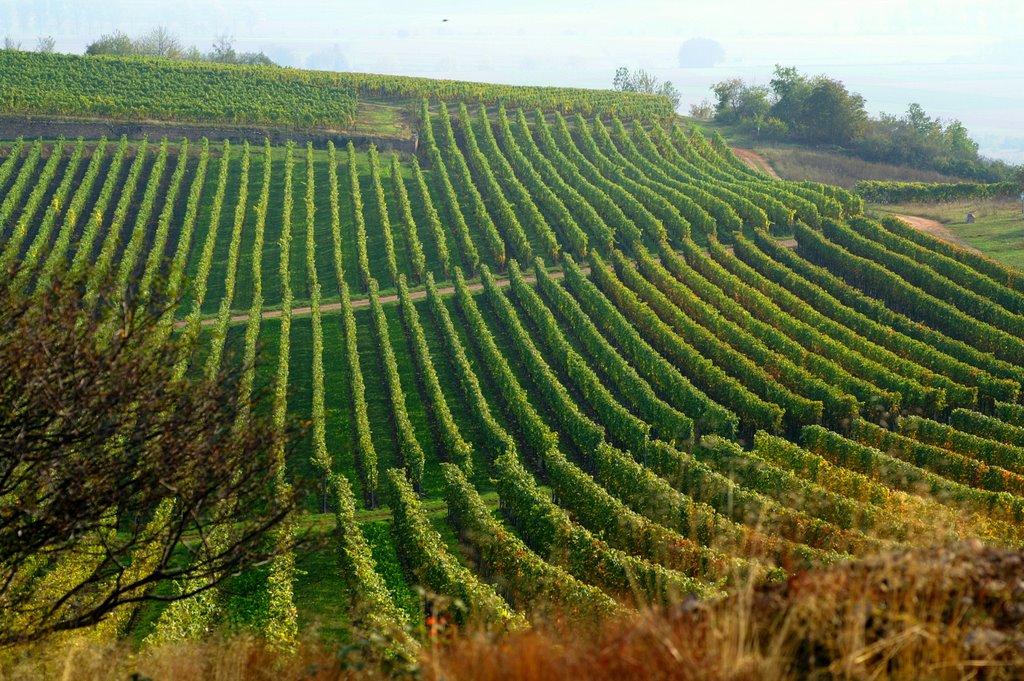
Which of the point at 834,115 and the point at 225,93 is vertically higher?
the point at 225,93

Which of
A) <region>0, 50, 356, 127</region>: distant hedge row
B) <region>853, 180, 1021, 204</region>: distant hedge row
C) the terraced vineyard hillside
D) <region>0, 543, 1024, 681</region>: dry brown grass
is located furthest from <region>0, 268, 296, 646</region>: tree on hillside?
<region>0, 50, 356, 127</region>: distant hedge row

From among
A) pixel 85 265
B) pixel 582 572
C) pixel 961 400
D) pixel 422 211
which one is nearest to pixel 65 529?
pixel 85 265

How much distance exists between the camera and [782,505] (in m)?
37.5

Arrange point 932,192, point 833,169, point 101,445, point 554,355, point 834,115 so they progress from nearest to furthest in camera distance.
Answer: point 101,445 → point 554,355 → point 932,192 → point 833,169 → point 834,115

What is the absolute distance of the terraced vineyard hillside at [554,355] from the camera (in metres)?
33.3

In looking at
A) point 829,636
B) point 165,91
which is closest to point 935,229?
point 829,636

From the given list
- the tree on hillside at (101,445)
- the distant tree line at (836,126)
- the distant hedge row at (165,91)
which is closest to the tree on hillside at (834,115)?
the distant tree line at (836,126)

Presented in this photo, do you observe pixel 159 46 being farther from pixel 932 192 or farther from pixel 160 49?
pixel 932 192

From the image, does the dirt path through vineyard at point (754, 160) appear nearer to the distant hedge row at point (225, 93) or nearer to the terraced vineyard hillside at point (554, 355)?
the terraced vineyard hillside at point (554, 355)

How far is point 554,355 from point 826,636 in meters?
45.1

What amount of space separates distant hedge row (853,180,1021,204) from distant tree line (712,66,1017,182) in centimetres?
2571

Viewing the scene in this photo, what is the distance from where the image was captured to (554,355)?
5838cm

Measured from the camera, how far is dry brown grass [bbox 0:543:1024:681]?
12.5 metres

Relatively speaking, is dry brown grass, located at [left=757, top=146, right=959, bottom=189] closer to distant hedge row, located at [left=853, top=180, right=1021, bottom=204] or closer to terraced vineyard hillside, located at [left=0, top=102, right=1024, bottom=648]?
terraced vineyard hillside, located at [left=0, top=102, right=1024, bottom=648]
